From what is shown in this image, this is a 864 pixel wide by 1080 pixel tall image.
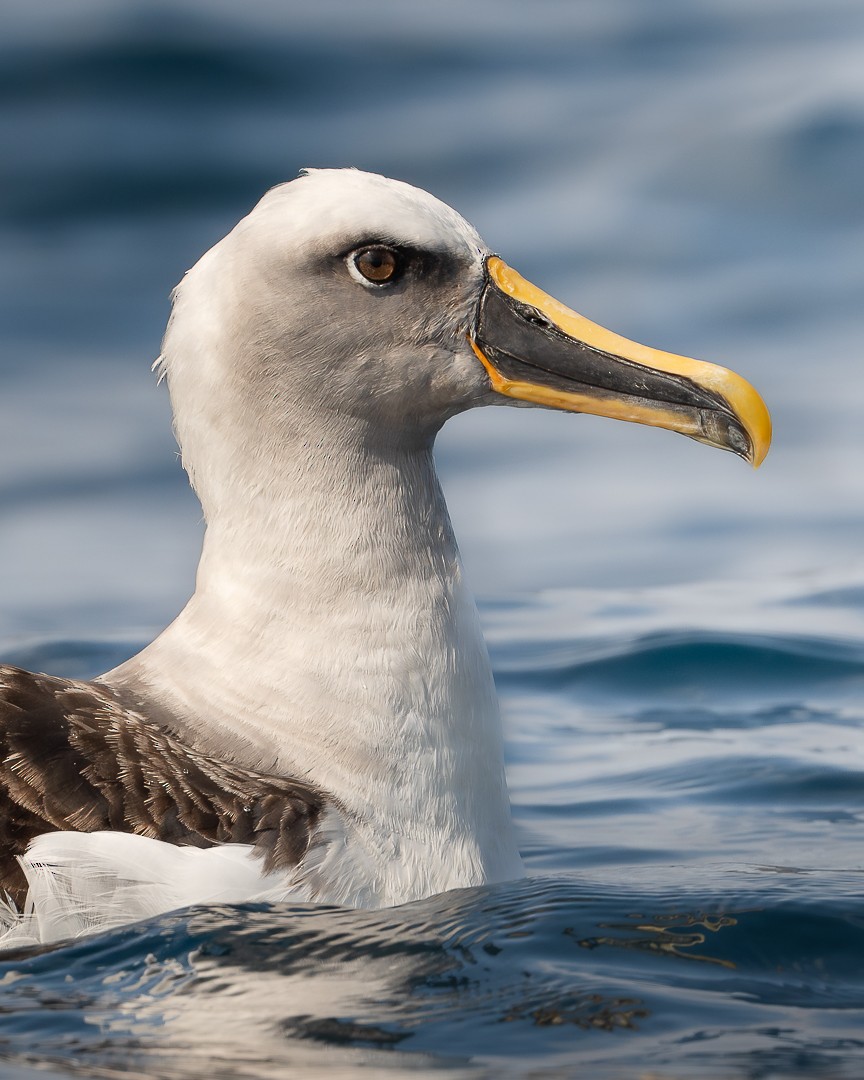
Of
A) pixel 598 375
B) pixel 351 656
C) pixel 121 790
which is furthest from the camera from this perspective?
pixel 598 375

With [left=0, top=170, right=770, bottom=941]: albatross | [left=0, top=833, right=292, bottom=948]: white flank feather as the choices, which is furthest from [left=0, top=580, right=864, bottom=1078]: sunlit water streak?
[left=0, top=170, right=770, bottom=941]: albatross

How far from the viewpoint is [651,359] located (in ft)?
18.0

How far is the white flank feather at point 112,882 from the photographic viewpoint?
449 cm

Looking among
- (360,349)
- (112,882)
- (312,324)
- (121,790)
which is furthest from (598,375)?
(112,882)

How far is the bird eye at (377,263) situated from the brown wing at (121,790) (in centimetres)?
138

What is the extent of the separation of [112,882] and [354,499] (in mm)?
1326

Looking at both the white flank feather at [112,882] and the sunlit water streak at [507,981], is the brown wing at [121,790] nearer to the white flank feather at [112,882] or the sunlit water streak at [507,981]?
the white flank feather at [112,882]

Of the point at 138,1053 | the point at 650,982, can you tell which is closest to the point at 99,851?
the point at 138,1053

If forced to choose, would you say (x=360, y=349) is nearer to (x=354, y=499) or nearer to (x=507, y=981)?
(x=354, y=499)

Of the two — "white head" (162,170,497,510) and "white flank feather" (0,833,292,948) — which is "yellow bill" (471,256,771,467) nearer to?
"white head" (162,170,497,510)

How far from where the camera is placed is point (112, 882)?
14.8 ft

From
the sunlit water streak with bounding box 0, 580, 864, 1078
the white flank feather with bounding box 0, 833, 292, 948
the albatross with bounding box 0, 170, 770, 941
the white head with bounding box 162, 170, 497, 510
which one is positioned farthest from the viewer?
the white head with bounding box 162, 170, 497, 510

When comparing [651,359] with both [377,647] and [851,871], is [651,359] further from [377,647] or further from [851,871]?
[851,871]

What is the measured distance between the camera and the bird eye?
5285mm
